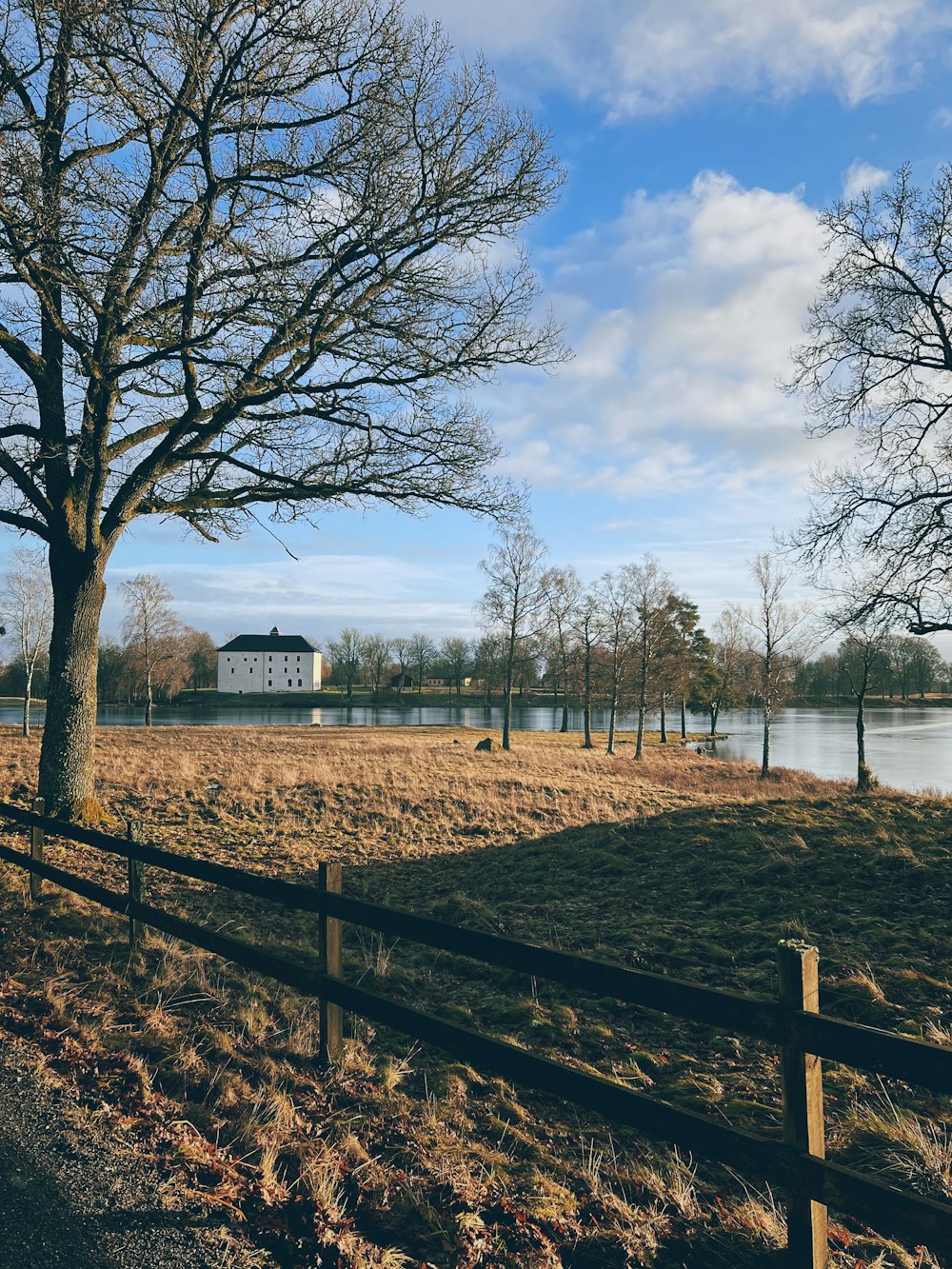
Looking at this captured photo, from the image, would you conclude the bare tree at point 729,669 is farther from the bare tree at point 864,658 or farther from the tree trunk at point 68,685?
the tree trunk at point 68,685

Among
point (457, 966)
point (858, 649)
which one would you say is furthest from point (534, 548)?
point (457, 966)

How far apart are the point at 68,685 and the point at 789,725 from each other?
257 ft

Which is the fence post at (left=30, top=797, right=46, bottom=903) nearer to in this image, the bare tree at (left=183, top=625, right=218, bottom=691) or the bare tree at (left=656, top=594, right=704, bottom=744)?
the bare tree at (left=656, top=594, right=704, bottom=744)

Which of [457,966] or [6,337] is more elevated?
[6,337]

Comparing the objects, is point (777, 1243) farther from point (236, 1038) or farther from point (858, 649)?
point (858, 649)

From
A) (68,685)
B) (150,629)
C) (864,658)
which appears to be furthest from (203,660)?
(68,685)

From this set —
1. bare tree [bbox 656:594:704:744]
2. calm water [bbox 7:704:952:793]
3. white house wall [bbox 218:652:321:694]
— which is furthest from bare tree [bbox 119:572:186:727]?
white house wall [bbox 218:652:321:694]

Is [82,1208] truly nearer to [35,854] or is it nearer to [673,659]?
[35,854]

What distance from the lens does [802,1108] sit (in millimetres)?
3111

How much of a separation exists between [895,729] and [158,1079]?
78.8 metres

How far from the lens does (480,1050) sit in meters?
4.14

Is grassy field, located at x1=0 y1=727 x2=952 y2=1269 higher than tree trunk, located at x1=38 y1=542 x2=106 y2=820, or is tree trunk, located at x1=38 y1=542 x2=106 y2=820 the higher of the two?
tree trunk, located at x1=38 y1=542 x2=106 y2=820

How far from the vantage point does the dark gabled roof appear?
13662 cm

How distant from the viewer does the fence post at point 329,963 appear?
5086 millimetres
